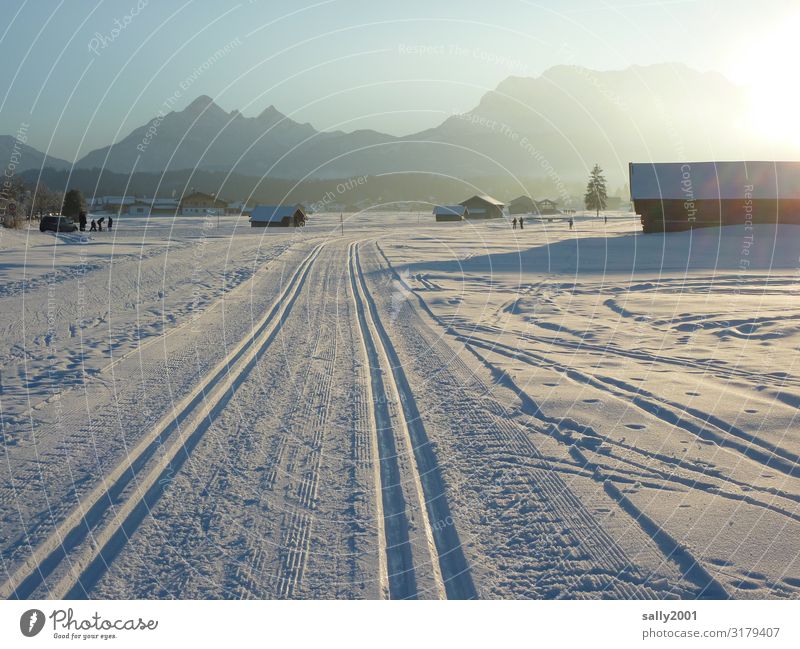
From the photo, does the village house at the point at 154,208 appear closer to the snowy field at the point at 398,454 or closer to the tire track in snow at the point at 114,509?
the snowy field at the point at 398,454

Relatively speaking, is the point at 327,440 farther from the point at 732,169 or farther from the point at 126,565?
the point at 732,169

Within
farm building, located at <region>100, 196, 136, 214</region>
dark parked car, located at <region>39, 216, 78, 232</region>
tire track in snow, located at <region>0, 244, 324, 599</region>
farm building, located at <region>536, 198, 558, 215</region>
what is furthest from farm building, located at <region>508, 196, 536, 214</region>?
tire track in snow, located at <region>0, 244, 324, 599</region>

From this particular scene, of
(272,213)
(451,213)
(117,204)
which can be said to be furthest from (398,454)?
(117,204)

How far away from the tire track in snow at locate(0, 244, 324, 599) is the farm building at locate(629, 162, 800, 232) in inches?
1969

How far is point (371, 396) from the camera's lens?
29.3 feet

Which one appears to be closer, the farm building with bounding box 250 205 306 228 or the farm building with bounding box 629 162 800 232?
the farm building with bounding box 629 162 800 232

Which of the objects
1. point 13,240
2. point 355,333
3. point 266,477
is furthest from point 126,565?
point 13,240

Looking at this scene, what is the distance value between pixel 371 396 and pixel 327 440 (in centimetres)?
182

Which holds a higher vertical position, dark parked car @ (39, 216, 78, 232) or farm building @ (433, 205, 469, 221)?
farm building @ (433, 205, 469, 221)

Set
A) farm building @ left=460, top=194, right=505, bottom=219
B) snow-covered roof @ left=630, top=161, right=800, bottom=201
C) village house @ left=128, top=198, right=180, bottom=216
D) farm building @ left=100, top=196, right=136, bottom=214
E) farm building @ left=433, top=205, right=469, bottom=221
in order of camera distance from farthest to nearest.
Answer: farm building @ left=100, top=196, right=136, bottom=214 < village house @ left=128, top=198, right=180, bottom=216 < farm building @ left=460, top=194, right=505, bottom=219 < farm building @ left=433, top=205, right=469, bottom=221 < snow-covered roof @ left=630, top=161, right=800, bottom=201

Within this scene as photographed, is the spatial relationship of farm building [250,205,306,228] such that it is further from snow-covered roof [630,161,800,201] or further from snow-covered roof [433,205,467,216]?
snow-covered roof [630,161,800,201]

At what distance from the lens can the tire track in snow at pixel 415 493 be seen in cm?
441

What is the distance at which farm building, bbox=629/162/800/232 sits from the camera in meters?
49.8

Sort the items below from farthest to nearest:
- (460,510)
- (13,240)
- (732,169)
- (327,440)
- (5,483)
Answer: (732,169) → (13,240) → (327,440) → (5,483) → (460,510)
